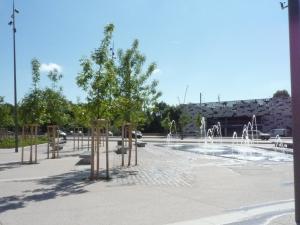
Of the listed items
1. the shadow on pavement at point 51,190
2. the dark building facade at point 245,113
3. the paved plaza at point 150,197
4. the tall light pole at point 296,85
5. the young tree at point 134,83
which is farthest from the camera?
the dark building facade at point 245,113

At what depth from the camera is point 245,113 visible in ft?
266

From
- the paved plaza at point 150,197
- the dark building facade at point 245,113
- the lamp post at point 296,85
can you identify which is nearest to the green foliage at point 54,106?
the paved plaza at point 150,197

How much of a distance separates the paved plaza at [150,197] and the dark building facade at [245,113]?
61.8 metres

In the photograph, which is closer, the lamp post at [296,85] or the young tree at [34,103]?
the lamp post at [296,85]

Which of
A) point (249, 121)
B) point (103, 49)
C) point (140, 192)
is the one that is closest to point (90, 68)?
point (103, 49)

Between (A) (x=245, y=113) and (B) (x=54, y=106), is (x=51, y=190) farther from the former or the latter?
(A) (x=245, y=113)

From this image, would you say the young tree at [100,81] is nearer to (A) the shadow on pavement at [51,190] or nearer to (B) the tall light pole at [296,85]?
(A) the shadow on pavement at [51,190]

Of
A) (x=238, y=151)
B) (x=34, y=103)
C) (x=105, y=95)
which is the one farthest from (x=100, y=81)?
(x=238, y=151)

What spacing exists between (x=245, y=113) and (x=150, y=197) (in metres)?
72.8

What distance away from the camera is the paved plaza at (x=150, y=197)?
823 centimetres

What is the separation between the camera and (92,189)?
11.8m

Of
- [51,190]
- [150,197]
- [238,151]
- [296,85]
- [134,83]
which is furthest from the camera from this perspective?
[238,151]

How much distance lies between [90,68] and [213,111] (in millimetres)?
73207

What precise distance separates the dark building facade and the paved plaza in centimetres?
6184
